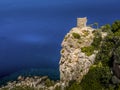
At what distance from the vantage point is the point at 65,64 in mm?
131000

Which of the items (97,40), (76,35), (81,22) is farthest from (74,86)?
(81,22)

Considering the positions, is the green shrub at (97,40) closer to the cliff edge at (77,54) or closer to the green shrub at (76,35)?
the cliff edge at (77,54)

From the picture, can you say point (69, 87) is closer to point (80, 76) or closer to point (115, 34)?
point (80, 76)

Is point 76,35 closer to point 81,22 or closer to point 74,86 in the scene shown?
point 81,22

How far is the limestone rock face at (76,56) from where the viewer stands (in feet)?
413

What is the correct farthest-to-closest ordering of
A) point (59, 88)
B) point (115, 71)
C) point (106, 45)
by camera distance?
1. point (59, 88)
2. point (106, 45)
3. point (115, 71)

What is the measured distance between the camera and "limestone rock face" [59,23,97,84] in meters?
126

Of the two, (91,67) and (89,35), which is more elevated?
(89,35)

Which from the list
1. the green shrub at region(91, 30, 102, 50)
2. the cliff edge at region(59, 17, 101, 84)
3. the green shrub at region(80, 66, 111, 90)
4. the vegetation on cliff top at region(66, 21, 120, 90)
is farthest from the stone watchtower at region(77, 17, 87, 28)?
the green shrub at region(80, 66, 111, 90)

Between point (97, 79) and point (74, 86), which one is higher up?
point (97, 79)

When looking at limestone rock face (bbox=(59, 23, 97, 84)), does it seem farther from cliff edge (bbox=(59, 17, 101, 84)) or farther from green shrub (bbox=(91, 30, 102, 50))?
green shrub (bbox=(91, 30, 102, 50))

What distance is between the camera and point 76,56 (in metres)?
128

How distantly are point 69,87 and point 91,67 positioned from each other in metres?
8.41

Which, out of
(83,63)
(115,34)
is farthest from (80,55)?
(115,34)
